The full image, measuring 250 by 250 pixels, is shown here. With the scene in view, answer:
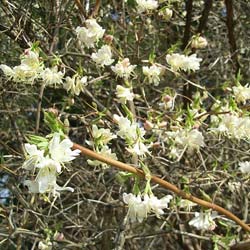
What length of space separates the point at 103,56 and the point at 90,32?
0.11 m

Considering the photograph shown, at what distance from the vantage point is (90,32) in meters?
2.46

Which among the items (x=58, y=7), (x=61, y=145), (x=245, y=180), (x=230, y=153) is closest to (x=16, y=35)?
(x=58, y=7)

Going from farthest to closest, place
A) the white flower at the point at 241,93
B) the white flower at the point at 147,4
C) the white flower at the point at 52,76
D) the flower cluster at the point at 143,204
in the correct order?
the white flower at the point at 147,4
the white flower at the point at 241,93
the white flower at the point at 52,76
the flower cluster at the point at 143,204

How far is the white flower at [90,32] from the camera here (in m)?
2.45

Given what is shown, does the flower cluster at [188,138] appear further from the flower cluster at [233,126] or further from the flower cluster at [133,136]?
the flower cluster at [133,136]

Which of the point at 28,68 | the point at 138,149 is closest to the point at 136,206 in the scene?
the point at 138,149

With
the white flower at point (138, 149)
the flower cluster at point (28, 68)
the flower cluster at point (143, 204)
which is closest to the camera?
the flower cluster at point (143, 204)

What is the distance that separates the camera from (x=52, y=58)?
94.0 inches

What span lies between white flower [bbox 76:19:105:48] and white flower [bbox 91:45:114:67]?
5 cm

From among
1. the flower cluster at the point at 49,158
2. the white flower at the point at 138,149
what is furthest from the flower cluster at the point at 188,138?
the flower cluster at the point at 49,158

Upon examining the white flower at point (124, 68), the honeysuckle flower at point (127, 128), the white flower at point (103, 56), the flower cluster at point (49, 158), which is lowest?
the honeysuckle flower at point (127, 128)

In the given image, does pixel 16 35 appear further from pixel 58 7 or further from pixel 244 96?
pixel 244 96

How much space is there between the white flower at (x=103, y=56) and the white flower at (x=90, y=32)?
52 millimetres

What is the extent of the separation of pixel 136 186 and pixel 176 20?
99.0 inches
